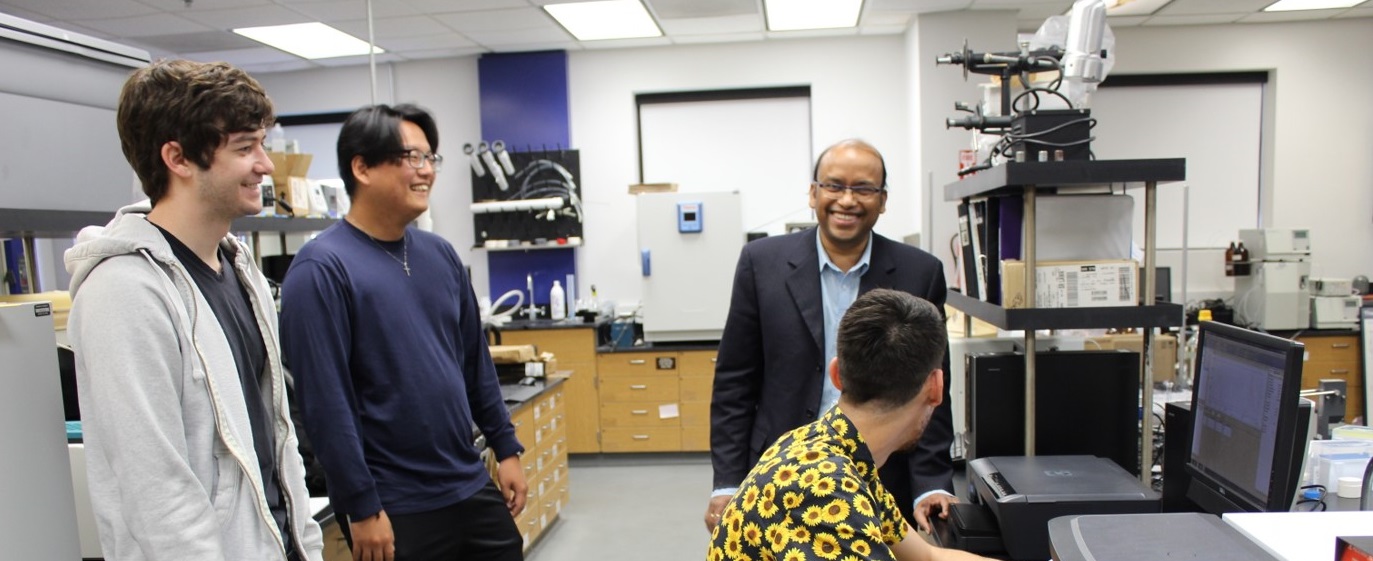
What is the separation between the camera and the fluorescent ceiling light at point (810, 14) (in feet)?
14.6

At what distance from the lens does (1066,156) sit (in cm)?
183

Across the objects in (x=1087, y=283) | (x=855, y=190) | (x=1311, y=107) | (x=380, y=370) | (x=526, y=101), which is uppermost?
(x=526, y=101)

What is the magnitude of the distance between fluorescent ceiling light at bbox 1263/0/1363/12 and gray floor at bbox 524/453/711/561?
177 inches

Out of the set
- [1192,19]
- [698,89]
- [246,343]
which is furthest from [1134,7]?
[246,343]

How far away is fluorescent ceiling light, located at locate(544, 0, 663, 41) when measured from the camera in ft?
14.3

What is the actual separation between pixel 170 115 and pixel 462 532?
1.04 meters

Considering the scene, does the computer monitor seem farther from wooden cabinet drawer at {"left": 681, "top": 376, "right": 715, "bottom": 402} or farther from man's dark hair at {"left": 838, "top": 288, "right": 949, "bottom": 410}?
wooden cabinet drawer at {"left": 681, "top": 376, "right": 715, "bottom": 402}

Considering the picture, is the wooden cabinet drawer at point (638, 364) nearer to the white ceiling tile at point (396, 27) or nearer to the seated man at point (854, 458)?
the white ceiling tile at point (396, 27)

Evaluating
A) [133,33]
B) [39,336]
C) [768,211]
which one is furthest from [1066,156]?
[133,33]

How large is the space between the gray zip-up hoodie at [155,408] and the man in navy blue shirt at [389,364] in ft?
1.14

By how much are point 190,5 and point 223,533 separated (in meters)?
4.03

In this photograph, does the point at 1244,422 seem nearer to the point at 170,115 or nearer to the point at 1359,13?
the point at 170,115

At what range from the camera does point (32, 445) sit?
1137 millimetres

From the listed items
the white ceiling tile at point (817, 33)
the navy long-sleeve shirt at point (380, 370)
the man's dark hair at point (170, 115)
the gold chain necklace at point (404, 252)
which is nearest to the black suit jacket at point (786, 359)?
the navy long-sleeve shirt at point (380, 370)
